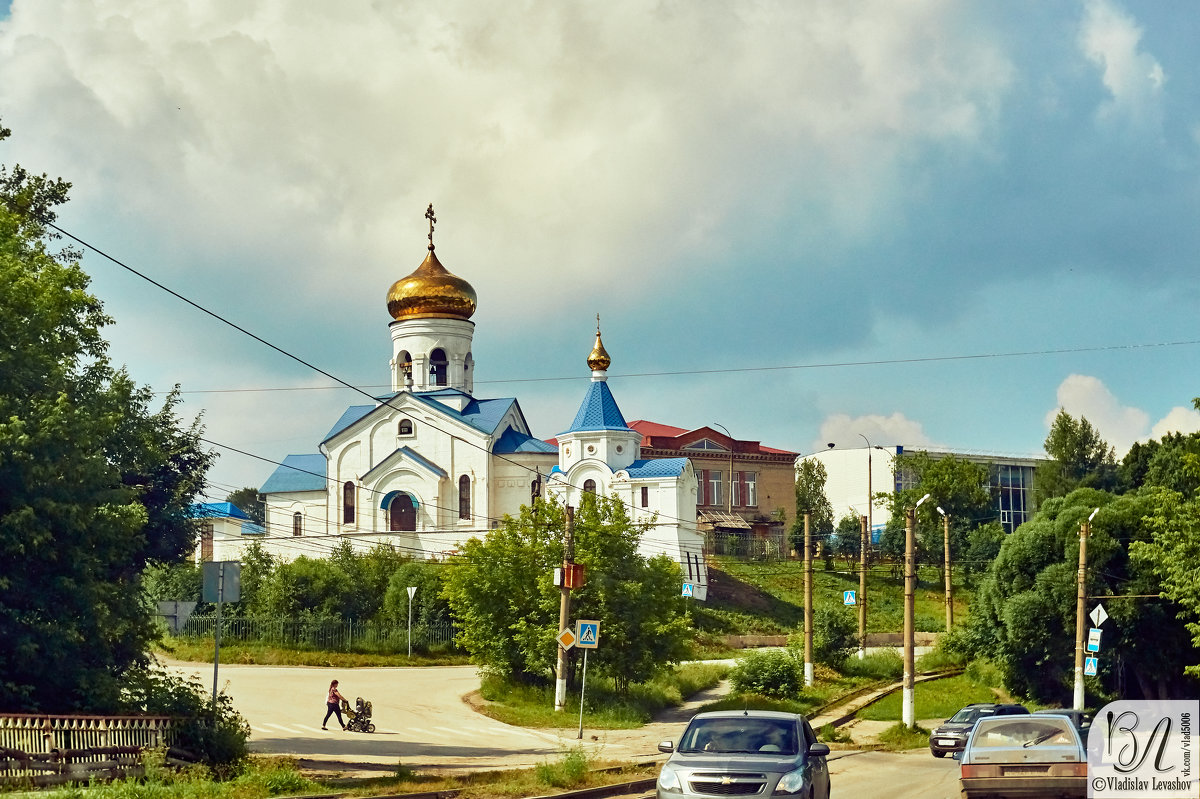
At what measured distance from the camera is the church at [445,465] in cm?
6775

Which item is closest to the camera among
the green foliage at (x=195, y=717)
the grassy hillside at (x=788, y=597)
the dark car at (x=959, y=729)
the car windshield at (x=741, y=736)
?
the car windshield at (x=741, y=736)

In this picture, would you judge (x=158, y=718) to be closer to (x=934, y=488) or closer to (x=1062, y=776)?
(x=1062, y=776)

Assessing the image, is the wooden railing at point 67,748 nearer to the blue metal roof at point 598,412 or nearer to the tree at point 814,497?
the blue metal roof at point 598,412

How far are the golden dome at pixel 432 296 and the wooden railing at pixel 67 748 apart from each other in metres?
54.0

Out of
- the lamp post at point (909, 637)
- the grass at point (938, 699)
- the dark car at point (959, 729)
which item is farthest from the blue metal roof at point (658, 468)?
the dark car at point (959, 729)

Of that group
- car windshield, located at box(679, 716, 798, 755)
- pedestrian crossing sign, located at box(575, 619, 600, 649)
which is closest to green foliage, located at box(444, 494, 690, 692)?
pedestrian crossing sign, located at box(575, 619, 600, 649)

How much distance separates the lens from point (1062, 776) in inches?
599

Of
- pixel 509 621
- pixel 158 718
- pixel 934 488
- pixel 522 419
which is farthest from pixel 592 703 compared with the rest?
pixel 934 488

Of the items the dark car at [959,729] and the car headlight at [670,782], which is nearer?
the car headlight at [670,782]

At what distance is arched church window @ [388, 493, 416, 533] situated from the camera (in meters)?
69.8

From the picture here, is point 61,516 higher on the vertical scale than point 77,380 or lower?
lower

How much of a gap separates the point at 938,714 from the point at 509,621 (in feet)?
41.0

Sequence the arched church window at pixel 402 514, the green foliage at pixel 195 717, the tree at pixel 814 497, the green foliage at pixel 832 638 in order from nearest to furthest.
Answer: the green foliage at pixel 195 717, the green foliage at pixel 832 638, the arched church window at pixel 402 514, the tree at pixel 814 497

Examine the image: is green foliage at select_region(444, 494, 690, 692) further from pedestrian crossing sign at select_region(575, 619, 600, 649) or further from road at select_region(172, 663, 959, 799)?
pedestrian crossing sign at select_region(575, 619, 600, 649)
